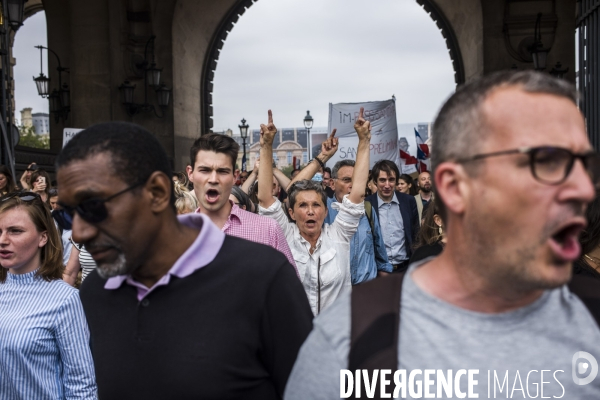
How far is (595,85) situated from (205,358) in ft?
19.5

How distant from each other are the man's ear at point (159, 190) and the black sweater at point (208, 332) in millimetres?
216

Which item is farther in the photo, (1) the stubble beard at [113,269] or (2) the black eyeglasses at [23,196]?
(2) the black eyeglasses at [23,196]

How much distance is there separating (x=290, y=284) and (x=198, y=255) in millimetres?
293

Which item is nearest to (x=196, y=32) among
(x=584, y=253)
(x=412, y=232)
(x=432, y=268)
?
(x=412, y=232)

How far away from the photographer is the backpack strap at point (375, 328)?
1538 mm

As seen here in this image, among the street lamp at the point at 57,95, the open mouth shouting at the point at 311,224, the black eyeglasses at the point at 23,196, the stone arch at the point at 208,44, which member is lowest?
the open mouth shouting at the point at 311,224

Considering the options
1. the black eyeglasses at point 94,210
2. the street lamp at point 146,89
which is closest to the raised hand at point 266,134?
the black eyeglasses at point 94,210

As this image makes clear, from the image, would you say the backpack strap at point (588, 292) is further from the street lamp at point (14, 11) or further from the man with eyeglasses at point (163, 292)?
the street lamp at point (14, 11)

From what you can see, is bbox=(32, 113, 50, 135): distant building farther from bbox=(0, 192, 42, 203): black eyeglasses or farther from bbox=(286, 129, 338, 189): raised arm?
bbox=(0, 192, 42, 203): black eyeglasses

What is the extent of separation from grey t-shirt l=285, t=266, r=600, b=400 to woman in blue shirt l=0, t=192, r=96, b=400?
1.83m

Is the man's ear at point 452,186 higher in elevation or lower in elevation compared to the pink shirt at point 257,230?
higher

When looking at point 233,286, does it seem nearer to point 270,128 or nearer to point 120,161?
point 120,161

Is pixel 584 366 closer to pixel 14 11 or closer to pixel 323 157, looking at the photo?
pixel 323 157

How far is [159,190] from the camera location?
2209 mm
